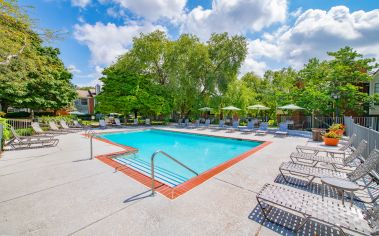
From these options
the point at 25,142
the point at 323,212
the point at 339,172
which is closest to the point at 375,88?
the point at 339,172

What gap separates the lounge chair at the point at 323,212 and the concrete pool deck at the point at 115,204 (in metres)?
0.43

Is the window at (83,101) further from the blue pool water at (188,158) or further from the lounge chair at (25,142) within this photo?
the blue pool water at (188,158)

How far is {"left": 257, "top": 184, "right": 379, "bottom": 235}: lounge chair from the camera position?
2.30 meters

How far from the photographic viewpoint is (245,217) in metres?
3.08

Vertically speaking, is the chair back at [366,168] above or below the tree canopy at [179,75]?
below

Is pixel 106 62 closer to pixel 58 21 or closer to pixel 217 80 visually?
pixel 217 80

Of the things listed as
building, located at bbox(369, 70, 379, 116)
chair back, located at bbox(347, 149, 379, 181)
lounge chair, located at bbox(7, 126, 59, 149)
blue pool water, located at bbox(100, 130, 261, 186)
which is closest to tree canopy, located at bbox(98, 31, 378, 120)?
building, located at bbox(369, 70, 379, 116)

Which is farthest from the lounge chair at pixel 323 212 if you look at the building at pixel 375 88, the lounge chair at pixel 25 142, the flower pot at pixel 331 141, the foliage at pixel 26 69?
the building at pixel 375 88

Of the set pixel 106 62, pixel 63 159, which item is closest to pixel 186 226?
pixel 63 159

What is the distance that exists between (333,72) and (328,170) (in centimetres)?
1617

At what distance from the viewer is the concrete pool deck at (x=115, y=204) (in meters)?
2.80

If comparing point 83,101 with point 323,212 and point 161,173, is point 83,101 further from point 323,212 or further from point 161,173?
point 323,212

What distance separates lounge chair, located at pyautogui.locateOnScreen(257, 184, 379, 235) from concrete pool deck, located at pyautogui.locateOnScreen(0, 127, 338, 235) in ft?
1.41

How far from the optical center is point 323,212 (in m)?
2.63
